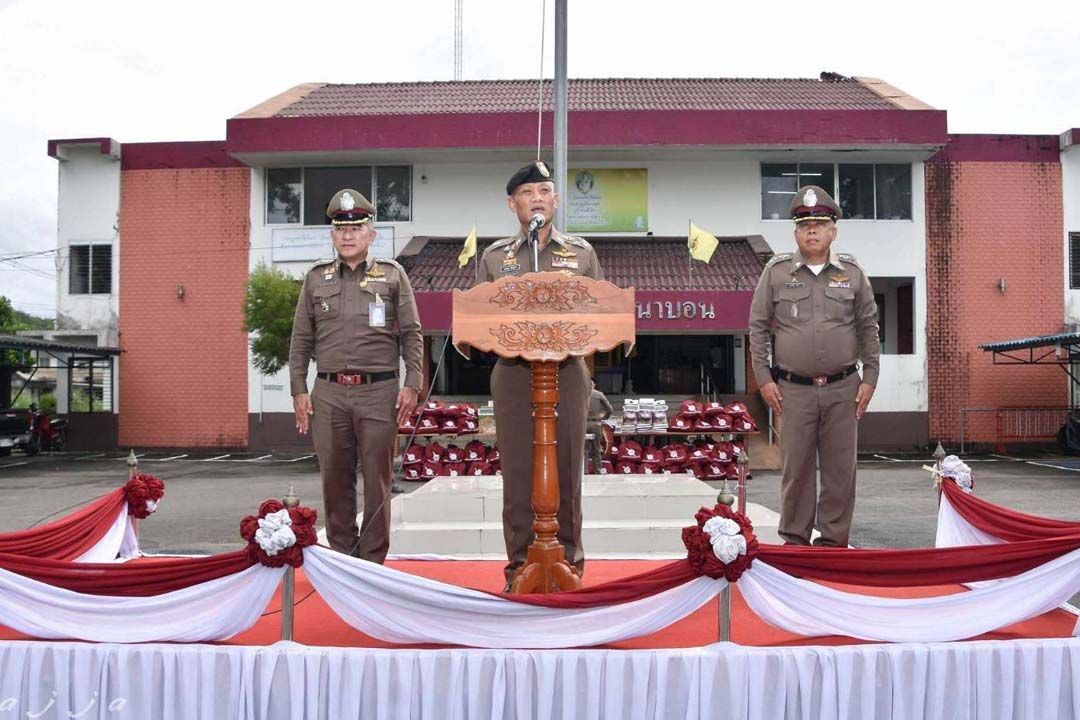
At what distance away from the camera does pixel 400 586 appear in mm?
2361

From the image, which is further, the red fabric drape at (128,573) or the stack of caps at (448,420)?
the stack of caps at (448,420)

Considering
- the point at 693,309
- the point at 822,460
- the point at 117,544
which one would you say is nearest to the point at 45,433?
the point at 693,309

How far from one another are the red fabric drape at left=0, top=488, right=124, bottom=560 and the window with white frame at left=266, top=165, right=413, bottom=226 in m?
11.9

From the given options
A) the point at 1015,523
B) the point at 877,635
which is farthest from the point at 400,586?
the point at 1015,523

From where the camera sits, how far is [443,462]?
10.3 metres

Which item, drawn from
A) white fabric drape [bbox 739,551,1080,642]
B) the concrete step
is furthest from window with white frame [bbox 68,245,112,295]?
white fabric drape [bbox 739,551,1080,642]

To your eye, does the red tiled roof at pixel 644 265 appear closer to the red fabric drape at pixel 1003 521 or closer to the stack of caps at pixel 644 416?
the stack of caps at pixel 644 416

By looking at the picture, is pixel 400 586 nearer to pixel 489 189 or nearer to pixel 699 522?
pixel 699 522

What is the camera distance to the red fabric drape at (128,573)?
8.07 ft

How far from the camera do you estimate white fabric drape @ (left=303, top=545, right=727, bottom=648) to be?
2357 millimetres

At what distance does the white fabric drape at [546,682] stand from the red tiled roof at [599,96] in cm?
1367

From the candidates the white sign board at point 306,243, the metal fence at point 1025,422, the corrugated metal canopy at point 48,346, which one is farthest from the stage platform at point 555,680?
the metal fence at point 1025,422

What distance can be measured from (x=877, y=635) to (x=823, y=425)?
1.26m

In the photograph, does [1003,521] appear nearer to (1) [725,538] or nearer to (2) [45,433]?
(1) [725,538]
